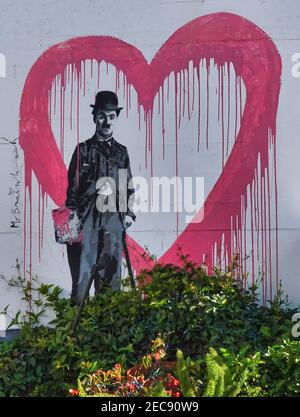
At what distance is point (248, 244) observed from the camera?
5.60 metres

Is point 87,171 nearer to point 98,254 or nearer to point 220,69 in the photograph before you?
point 98,254

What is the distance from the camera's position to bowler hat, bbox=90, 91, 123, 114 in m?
5.78

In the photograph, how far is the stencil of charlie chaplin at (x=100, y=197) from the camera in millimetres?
5777

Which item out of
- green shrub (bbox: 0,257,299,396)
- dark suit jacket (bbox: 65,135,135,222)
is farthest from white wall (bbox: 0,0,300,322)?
green shrub (bbox: 0,257,299,396)

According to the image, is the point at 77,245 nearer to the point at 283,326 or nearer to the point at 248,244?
the point at 248,244

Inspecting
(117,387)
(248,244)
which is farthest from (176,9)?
(117,387)

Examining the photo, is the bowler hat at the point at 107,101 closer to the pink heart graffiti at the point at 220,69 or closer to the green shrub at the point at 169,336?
the pink heart graffiti at the point at 220,69

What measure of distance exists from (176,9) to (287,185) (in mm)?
1920
